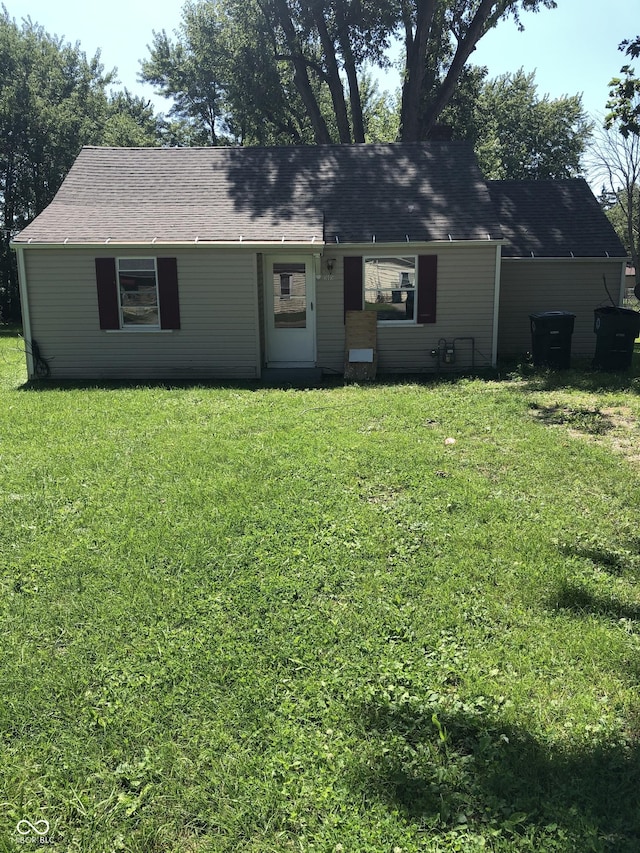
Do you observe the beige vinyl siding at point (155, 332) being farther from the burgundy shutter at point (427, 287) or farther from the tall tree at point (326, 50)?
the tall tree at point (326, 50)

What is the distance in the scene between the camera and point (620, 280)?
14.2 m

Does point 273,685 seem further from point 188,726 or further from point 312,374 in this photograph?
point 312,374

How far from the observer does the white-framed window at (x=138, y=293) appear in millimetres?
11789

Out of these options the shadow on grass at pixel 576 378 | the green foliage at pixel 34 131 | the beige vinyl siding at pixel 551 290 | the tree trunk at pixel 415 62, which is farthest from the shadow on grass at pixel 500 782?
the green foliage at pixel 34 131

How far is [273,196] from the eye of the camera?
13078 millimetres

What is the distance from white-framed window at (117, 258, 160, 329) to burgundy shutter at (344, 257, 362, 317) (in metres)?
3.38

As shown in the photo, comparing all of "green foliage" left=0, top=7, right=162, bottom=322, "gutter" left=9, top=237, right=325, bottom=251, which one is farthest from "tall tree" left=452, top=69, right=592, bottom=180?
"gutter" left=9, top=237, right=325, bottom=251

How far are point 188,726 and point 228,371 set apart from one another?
9.53 m

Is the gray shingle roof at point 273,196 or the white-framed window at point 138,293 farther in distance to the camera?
the gray shingle roof at point 273,196

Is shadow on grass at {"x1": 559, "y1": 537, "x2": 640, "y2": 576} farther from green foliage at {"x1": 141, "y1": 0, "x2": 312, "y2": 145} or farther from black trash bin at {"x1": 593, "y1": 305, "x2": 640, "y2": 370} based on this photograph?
green foliage at {"x1": 141, "y1": 0, "x2": 312, "y2": 145}

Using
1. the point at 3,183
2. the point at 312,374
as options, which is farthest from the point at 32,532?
the point at 3,183

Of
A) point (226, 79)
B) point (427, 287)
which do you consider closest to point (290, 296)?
point (427, 287)

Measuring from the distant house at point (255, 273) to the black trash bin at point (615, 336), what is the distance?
182 centimetres

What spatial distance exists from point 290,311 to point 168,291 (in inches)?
88.0
